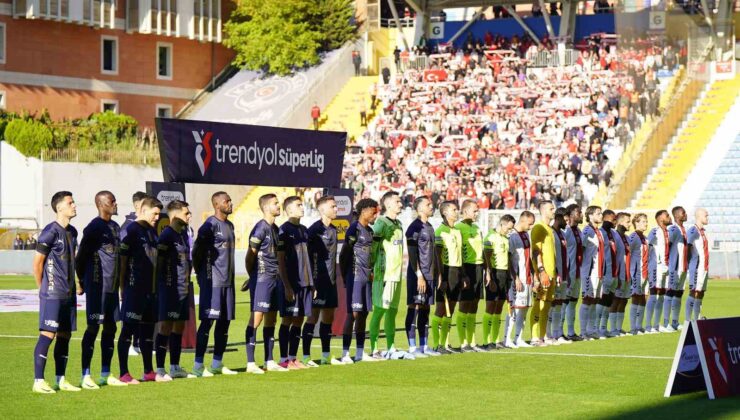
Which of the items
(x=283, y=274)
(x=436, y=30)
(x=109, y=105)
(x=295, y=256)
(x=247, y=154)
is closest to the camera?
(x=283, y=274)

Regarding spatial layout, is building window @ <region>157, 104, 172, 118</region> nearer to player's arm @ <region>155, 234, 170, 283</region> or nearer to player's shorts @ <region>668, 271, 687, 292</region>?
player's shorts @ <region>668, 271, 687, 292</region>

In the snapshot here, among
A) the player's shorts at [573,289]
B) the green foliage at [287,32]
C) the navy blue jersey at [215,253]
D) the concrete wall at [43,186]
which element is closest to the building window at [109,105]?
the green foliage at [287,32]

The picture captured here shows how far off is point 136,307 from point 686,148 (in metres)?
34.1

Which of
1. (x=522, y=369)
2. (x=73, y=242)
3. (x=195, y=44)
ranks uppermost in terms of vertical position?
(x=195, y=44)

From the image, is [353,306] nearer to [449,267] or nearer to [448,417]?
[449,267]

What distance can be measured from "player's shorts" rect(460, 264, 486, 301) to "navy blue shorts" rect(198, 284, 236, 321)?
4.25 meters

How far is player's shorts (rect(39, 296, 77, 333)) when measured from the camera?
46.4ft

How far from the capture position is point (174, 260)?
51.5ft

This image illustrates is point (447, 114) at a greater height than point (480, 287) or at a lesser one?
greater

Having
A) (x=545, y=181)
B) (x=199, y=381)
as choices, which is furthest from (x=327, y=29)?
(x=199, y=381)

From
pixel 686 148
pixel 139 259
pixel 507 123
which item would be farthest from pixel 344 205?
pixel 507 123

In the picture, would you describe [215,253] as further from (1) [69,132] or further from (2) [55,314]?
(1) [69,132]

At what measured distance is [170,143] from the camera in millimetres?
18141

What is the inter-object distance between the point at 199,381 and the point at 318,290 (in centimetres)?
238
